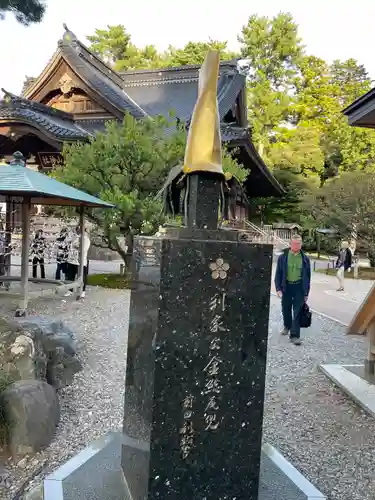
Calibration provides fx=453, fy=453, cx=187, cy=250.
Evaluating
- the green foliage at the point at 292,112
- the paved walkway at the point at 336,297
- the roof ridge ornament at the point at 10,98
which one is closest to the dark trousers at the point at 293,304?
the paved walkway at the point at 336,297

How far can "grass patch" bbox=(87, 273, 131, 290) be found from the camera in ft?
35.9

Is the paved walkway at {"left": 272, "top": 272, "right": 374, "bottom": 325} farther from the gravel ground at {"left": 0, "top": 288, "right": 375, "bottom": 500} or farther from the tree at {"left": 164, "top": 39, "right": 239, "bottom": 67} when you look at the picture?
the tree at {"left": 164, "top": 39, "right": 239, "bottom": 67}

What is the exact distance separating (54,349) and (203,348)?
9.08ft

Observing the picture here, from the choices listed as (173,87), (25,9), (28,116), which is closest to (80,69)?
(28,116)

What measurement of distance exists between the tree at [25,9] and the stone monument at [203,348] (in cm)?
521

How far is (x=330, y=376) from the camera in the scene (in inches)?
195

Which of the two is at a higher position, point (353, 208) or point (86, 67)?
point (86, 67)

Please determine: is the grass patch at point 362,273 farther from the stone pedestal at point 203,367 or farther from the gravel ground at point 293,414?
the stone pedestal at point 203,367

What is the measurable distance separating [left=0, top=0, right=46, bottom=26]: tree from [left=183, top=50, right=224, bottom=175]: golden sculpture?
5.20 meters

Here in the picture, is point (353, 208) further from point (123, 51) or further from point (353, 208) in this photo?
point (123, 51)

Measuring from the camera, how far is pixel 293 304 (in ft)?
20.6

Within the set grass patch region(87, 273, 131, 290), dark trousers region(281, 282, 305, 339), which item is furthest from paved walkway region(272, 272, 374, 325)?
grass patch region(87, 273, 131, 290)

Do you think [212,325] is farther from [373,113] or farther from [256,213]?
[256,213]

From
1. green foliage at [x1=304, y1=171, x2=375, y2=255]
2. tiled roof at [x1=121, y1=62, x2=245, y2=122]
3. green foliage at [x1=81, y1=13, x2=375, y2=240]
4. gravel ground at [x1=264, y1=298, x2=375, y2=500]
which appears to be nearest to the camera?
gravel ground at [x1=264, y1=298, x2=375, y2=500]
